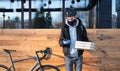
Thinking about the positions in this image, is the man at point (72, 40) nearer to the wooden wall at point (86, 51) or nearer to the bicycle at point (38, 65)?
the bicycle at point (38, 65)

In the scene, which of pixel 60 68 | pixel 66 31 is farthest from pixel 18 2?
pixel 66 31

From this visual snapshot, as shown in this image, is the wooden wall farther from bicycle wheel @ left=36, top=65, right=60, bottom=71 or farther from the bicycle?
bicycle wheel @ left=36, top=65, right=60, bottom=71

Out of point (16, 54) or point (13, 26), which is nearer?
point (16, 54)

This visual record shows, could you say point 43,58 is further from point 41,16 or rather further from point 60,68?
point 41,16

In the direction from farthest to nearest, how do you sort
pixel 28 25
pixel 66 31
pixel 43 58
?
pixel 28 25, pixel 43 58, pixel 66 31

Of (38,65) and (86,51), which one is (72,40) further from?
(86,51)

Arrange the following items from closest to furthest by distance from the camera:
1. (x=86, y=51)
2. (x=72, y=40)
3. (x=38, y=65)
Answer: (x=72, y=40) < (x=38, y=65) < (x=86, y=51)

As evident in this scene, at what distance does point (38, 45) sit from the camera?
9.67 m

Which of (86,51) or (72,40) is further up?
(72,40)

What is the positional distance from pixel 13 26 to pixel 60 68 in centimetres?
311

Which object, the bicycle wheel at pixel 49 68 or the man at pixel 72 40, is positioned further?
the bicycle wheel at pixel 49 68

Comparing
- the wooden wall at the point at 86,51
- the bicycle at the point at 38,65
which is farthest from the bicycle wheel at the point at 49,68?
the wooden wall at the point at 86,51

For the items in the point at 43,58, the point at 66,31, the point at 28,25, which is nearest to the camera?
the point at 66,31

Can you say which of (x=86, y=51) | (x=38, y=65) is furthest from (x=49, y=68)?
(x=86, y=51)
